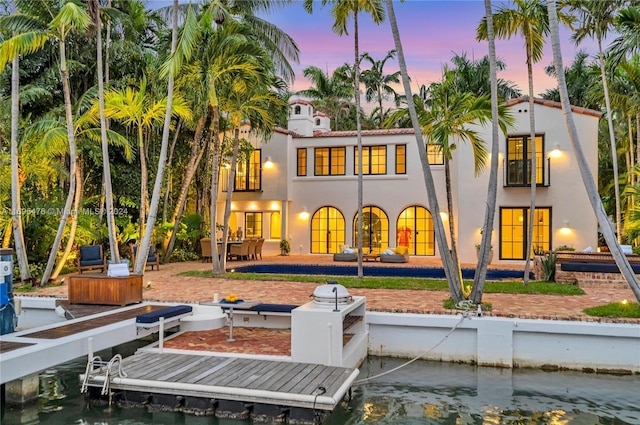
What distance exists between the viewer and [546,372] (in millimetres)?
8250

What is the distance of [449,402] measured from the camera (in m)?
7.00

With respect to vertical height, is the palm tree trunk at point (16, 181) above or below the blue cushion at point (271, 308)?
above

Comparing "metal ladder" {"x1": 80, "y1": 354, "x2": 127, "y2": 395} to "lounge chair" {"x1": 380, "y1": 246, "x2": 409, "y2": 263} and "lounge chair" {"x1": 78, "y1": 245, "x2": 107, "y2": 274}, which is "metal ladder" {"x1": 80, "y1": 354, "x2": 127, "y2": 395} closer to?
"lounge chair" {"x1": 78, "y1": 245, "x2": 107, "y2": 274}

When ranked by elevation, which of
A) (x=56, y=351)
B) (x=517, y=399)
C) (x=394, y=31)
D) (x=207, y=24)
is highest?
(x=207, y=24)

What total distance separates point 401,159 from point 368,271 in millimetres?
6915

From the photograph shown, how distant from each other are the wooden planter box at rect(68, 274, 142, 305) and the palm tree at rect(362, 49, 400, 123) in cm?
2635

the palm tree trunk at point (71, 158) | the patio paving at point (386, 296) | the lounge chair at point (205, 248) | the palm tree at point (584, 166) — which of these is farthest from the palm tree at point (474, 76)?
the palm tree trunk at point (71, 158)

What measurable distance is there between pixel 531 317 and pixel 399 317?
2192 millimetres

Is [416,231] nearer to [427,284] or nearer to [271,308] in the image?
[427,284]

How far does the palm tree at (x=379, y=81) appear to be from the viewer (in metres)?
33.3

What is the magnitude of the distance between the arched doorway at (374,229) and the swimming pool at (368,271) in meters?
4.54

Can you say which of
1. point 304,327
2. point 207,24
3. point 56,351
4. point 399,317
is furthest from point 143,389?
point 207,24

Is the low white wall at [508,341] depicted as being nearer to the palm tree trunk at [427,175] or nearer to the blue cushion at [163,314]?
the palm tree trunk at [427,175]

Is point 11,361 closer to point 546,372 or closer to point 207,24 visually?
point 546,372
